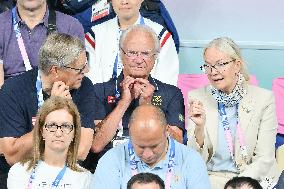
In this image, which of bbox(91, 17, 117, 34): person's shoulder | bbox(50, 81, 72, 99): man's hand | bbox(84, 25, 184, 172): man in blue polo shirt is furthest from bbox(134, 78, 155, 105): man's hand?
bbox(91, 17, 117, 34): person's shoulder

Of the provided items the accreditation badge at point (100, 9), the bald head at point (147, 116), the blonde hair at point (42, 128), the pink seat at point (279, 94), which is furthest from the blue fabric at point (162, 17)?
the bald head at point (147, 116)

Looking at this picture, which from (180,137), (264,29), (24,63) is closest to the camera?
(180,137)

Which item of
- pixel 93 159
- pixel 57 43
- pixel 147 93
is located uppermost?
pixel 57 43

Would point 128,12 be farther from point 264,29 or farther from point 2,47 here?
point 264,29

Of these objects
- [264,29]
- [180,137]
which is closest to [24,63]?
[180,137]

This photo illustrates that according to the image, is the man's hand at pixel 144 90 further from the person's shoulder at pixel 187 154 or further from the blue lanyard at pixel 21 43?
the blue lanyard at pixel 21 43

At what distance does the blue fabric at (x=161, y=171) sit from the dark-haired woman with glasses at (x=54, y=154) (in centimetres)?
17

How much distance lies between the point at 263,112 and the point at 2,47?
5.45 ft

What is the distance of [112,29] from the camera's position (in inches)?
212

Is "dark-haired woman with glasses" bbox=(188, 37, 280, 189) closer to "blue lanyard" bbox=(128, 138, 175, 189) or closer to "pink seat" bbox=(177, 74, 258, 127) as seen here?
"blue lanyard" bbox=(128, 138, 175, 189)

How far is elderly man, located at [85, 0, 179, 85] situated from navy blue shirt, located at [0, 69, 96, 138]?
759 mm

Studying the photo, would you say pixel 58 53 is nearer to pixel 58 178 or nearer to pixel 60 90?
pixel 60 90

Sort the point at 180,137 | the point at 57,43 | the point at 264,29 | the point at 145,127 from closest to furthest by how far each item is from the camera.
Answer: the point at 145,127 < the point at 57,43 < the point at 180,137 < the point at 264,29

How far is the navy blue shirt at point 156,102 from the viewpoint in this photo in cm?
477
